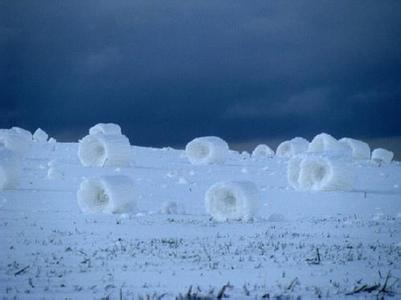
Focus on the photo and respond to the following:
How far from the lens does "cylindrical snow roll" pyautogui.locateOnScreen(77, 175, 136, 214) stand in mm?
23750

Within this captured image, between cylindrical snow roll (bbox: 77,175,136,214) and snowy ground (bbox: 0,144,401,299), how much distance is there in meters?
0.76

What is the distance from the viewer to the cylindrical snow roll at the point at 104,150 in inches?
1534

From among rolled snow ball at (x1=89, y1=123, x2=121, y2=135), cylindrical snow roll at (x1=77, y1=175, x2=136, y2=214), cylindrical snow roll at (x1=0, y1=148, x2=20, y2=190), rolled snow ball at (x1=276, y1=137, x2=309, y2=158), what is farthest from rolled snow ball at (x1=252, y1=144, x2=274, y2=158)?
cylindrical snow roll at (x1=77, y1=175, x2=136, y2=214)

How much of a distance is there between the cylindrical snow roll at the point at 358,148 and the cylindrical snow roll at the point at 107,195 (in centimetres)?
3120

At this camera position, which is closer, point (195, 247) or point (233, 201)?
point (195, 247)

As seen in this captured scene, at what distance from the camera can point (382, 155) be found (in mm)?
56500

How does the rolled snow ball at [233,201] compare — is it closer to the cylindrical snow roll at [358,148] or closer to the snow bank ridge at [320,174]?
the snow bank ridge at [320,174]

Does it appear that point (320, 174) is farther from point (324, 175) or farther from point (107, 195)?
point (107, 195)

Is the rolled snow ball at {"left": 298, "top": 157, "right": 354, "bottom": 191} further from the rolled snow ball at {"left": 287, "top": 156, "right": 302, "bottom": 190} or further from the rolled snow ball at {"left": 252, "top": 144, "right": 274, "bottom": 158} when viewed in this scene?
the rolled snow ball at {"left": 252, "top": 144, "right": 274, "bottom": 158}

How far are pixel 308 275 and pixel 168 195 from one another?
16.6 meters

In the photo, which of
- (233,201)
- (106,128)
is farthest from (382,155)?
(233,201)

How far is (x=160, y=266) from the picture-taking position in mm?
14453

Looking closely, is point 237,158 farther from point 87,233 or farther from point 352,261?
point 352,261

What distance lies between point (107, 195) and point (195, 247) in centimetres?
804
